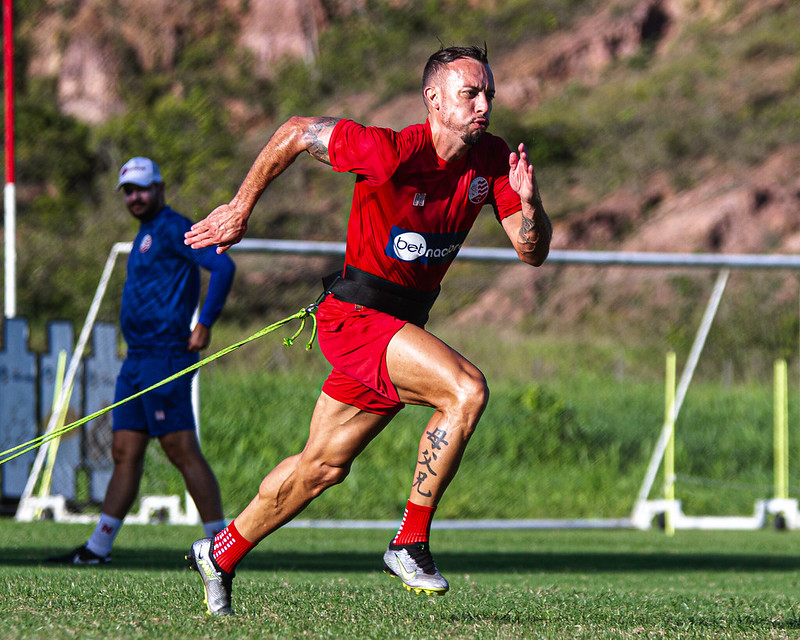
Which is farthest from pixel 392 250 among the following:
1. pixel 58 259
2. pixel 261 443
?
pixel 58 259

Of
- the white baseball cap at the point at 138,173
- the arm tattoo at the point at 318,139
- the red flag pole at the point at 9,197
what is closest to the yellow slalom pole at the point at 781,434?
the white baseball cap at the point at 138,173

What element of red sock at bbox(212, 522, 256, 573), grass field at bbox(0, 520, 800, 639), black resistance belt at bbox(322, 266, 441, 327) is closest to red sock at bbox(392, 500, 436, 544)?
grass field at bbox(0, 520, 800, 639)

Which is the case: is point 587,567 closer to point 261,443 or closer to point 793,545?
point 793,545

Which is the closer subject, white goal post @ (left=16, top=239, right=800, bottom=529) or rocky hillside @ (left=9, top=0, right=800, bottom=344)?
white goal post @ (left=16, top=239, right=800, bottom=529)

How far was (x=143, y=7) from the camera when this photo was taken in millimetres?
55250

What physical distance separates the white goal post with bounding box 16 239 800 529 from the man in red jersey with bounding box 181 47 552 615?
21.1ft

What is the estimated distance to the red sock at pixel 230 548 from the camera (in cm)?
430

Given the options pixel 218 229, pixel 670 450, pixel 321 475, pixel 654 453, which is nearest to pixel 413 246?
pixel 218 229

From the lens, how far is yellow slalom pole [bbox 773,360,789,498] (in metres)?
11.8

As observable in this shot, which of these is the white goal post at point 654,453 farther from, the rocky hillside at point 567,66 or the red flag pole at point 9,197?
the rocky hillside at point 567,66

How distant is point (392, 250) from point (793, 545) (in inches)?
257

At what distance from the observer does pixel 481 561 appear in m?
7.79

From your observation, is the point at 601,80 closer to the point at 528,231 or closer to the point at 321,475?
the point at 528,231

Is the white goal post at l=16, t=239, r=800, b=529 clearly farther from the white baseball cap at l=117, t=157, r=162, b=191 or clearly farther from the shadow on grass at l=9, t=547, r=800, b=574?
the white baseball cap at l=117, t=157, r=162, b=191
